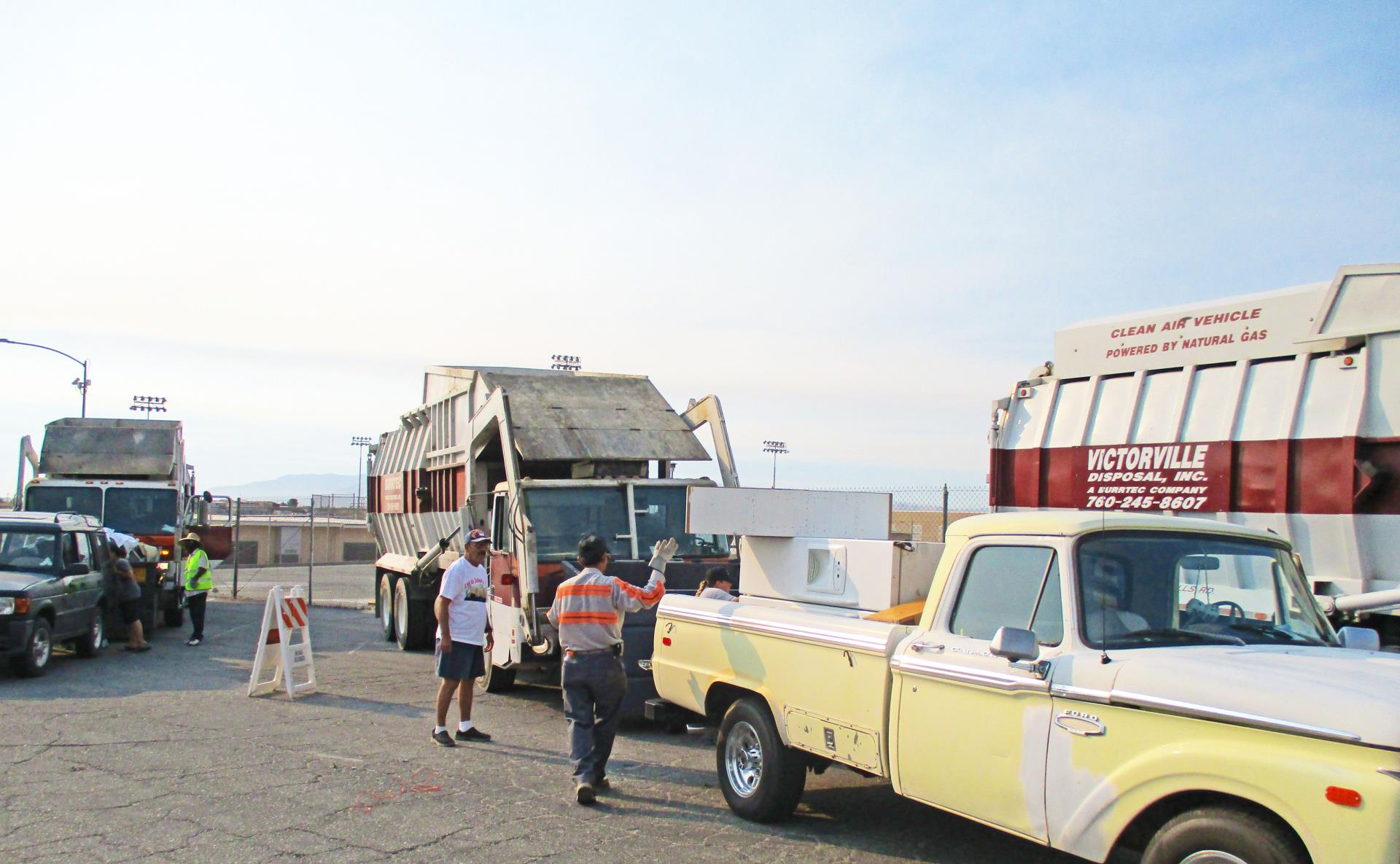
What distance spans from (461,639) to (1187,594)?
605 cm

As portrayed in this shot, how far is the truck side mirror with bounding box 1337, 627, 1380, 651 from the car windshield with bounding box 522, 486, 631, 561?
24.4 feet

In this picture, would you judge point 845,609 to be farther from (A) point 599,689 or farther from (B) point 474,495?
(B) point 474,495

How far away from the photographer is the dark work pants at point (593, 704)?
7.45m

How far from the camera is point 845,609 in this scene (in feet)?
23.1

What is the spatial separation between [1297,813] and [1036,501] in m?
7.29

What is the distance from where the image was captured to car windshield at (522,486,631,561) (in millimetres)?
11281

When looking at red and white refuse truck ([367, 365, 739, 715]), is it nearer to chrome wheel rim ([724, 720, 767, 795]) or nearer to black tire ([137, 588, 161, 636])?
chrome wheel rim ([724, 720, 767, 795])

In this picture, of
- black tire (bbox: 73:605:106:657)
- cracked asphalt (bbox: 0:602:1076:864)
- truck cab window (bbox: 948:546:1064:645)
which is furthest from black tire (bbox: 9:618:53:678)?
truck cab window (bbox: 948:546:1064:645)

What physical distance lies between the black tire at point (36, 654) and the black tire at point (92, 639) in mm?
1441

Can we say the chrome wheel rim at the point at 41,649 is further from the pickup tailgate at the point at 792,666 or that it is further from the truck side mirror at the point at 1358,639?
the truck side mirror at the point at 1358,639

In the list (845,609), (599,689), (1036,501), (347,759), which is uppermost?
(1036,501)

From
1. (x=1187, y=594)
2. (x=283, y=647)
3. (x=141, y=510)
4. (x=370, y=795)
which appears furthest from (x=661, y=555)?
(x=141, y=510)

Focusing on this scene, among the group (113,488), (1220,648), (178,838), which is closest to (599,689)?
(178,838)

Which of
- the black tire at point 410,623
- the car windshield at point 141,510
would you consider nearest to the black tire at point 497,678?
the black tire at point 410,623
